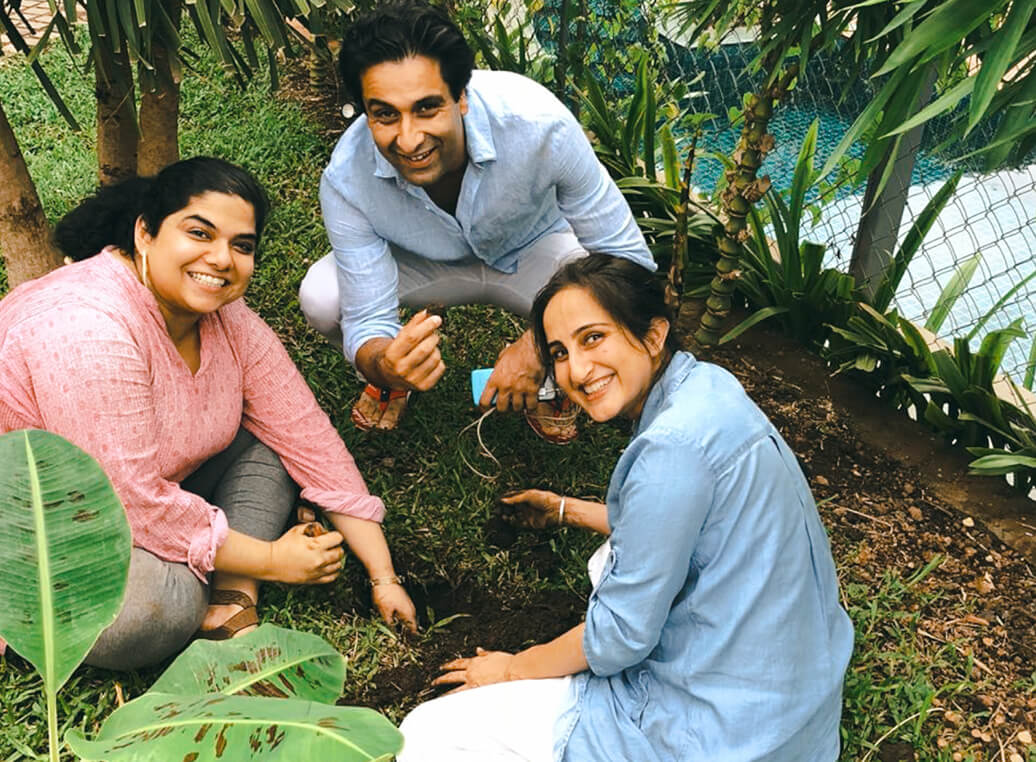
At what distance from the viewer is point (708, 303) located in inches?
120

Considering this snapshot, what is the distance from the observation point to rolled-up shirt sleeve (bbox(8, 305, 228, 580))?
1969 mm

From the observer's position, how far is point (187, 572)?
2.18m

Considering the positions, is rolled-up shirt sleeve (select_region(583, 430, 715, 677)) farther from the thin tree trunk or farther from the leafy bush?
the thin tree trunk

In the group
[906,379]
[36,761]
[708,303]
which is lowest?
[36,761]

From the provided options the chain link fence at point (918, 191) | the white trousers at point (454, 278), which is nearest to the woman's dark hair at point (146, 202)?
the white trousers at point (454, 278)

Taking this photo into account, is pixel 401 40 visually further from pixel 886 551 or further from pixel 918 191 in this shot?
pixel 918 191

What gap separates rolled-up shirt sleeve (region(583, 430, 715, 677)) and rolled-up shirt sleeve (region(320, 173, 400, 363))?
1.11m

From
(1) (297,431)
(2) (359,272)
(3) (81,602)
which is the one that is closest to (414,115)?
(2) (359,272)

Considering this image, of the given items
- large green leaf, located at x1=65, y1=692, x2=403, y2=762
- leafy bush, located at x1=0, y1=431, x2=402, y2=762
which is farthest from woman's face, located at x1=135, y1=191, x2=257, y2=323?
large green leaf, located at x1=65, y1=692, x2=403, y2=762

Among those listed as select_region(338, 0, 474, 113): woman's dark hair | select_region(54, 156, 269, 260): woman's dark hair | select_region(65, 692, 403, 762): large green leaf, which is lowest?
select_region(65, 692, 403, 762): large green leaf

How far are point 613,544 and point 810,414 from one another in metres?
1.47

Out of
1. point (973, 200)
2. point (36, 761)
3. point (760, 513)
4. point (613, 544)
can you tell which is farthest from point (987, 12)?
point (973, 200)

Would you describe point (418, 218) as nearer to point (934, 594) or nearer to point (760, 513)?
point (760, 513)

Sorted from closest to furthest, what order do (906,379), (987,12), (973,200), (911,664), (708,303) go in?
1. (987,12)
2. (911,664)
3. (906,379)
4. (708,303)
5. (973,200)
